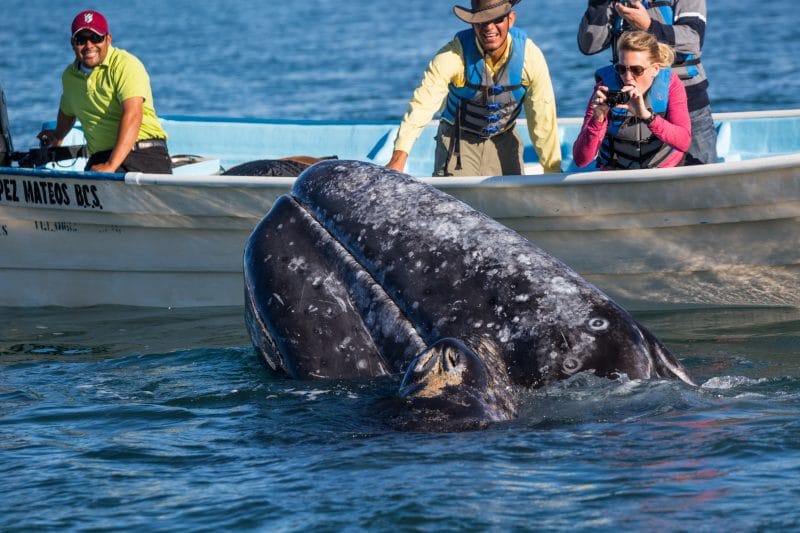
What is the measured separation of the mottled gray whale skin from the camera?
219 inches

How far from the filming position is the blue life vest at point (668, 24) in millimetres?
9578

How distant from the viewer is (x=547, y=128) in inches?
376

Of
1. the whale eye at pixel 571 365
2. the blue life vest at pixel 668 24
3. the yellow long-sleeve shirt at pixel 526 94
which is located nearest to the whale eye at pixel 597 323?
the whale eye at pixel 571 365

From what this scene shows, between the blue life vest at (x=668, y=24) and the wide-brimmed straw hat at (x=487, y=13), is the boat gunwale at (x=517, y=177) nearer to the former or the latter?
the blue life vest at (x=668, y=24)

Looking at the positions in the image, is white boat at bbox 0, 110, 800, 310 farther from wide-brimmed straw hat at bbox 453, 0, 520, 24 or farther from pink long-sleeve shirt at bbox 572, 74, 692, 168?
wide-brimmed straw hat at bbox 453, 0, 520, 24

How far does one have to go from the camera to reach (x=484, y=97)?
9.63 metres

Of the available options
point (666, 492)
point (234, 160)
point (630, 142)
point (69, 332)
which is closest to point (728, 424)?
point (666, 492)

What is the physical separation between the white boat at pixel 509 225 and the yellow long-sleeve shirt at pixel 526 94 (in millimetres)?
421

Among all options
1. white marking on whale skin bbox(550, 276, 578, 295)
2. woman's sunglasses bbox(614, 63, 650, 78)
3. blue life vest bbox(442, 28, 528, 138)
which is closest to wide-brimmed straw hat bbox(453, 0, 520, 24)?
blue life vest bbox(442, 28, 528, 138)

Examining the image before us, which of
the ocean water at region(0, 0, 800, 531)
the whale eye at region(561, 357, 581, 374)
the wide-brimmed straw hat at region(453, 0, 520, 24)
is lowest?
the ocean water at region(0, 0, 800, 531)

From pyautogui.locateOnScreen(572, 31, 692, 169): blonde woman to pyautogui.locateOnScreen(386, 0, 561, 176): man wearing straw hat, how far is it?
0.56 m

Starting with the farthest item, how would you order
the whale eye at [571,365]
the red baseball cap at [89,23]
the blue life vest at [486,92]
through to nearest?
the red baseball cap at [89,23], the blue life vest at [486,92], the whale eye at [571,365]

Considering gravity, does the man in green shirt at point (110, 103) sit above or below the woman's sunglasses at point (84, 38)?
below

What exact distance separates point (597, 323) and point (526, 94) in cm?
429
